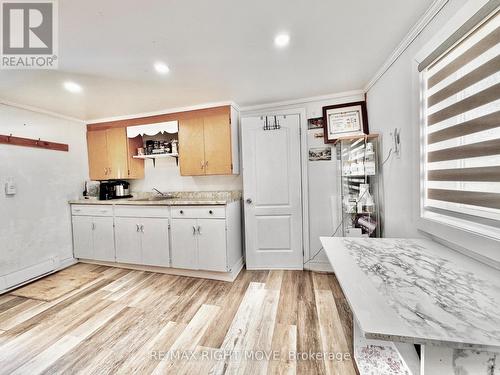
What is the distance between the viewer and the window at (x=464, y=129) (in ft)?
2.91

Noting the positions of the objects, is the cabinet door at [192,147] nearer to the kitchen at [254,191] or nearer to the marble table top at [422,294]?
the kitchen at [254,191]

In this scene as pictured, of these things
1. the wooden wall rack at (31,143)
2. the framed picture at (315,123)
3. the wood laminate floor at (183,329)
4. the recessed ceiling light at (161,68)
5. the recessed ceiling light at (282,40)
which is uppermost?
the recessed ceiling light at (282,40)

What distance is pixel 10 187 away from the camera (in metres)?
2.41

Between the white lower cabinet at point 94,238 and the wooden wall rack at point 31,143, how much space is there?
3.48ft

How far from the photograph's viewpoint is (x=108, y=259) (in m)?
2.89

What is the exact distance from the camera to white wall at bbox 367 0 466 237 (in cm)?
138

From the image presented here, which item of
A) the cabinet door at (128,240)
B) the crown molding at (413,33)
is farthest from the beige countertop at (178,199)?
the crown molding at (413,33)

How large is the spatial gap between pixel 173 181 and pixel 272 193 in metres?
1.65

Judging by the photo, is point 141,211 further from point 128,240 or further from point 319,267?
point 319,267

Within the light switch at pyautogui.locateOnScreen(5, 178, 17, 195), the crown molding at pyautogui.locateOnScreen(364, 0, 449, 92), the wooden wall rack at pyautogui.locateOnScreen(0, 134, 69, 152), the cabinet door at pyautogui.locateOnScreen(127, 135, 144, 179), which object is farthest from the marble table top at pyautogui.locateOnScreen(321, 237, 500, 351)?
the wooden wall rack at pyautogui.locateOnScreen(0, 134, 69, 152)

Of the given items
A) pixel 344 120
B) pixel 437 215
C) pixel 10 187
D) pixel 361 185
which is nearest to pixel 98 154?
pixel 10 187

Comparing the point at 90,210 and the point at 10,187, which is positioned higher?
A: the point at 10,187

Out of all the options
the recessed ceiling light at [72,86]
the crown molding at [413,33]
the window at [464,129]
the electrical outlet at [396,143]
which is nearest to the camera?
the window at [464,129]

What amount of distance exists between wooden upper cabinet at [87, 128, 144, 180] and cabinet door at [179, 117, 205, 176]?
945 millimetres
